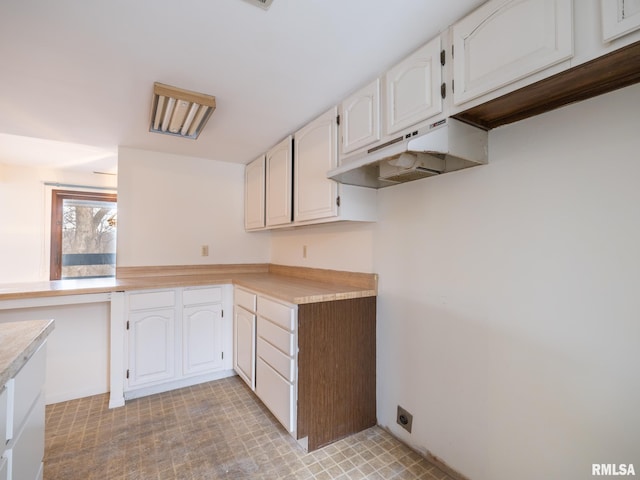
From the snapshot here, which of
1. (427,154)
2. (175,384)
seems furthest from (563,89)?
(175,384)

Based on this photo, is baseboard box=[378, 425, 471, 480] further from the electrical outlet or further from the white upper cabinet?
the white upper cabinet

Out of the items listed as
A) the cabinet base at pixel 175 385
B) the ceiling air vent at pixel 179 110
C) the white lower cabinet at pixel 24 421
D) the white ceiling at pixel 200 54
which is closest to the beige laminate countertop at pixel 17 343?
the white lower cabinet at pixel 24 421

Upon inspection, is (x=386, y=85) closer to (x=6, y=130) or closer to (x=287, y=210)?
(x=287, y=210)

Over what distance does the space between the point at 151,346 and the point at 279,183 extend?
175cm

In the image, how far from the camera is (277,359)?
6.47 feet

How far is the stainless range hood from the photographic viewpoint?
127 centimetres

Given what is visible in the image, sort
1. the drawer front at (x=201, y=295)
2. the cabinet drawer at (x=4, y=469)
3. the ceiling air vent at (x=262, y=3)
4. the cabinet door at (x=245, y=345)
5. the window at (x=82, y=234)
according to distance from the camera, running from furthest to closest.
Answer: the window at (x=82, y=234) → the drawer front at (x=201, y=295) → the cabinet door at (x=245, y=345) → the ceiling air vent at (x=262, y=3) → the cabinet drawer at (x=4, y=469)

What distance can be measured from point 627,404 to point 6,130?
13.5 feet

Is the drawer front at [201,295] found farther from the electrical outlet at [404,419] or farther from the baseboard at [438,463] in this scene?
the baseboard at [438,463]

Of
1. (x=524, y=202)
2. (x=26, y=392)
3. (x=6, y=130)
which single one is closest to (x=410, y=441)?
(x=524, y=202)

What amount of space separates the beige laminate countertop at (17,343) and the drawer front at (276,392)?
4.10 ft

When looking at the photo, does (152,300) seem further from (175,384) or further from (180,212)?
(180,212)

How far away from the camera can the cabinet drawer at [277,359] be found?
1.82 metres

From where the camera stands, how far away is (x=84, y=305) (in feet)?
8.25
